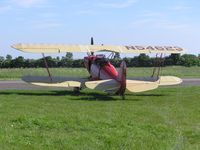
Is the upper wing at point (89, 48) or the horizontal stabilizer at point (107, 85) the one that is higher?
the upper wing at point (89, 48)

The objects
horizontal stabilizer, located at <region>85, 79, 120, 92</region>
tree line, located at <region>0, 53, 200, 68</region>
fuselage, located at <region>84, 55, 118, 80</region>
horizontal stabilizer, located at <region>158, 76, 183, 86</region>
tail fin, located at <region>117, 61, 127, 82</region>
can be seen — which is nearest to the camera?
tail fin, located at <region>117, 61, 127, 82</region>

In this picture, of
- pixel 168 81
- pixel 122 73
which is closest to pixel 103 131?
pixel 122 73

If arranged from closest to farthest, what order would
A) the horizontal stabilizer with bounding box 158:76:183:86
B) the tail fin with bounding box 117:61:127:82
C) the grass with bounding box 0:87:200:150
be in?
1. the grass with bounding box 0:87:200:150
2. the tail fin with bounding box 117:61:127:82
3. the horizontal stabilizer with bounding box 158:76:183:86

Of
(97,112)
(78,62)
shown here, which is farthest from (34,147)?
(78,62)

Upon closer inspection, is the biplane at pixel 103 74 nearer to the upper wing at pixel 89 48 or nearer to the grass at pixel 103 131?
the upper wing at pixel 89 48

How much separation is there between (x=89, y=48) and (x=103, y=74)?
7.66 feet

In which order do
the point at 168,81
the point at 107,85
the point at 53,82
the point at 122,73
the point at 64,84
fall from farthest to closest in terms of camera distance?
the point at 168,81 → the point at 53,82 → the point at 64,84 → the point at 107,85 → the point at 122,73

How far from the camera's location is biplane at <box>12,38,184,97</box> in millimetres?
22547

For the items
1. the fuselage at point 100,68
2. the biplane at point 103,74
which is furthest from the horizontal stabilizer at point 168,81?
the fuselage at point 100,68

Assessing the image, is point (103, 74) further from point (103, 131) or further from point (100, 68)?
point (103, 131)

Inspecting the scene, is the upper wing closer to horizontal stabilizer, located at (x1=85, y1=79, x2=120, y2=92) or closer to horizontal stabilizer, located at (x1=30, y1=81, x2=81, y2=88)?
horizontal stabilizer, located at (x1=30, y1=81, x2=81, y2=88)

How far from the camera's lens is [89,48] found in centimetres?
2652

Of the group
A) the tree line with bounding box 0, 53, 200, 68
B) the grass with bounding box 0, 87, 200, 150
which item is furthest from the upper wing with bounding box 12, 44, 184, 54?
the tree line with bounding box 0, 53, 200, 68

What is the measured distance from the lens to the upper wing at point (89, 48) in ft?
79.6
